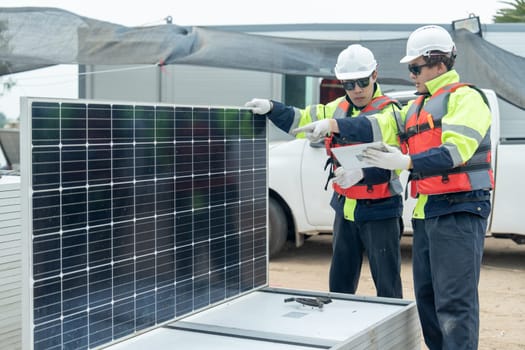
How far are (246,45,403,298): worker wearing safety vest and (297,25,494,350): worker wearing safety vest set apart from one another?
0.39 metres

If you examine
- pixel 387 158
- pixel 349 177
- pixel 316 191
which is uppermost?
pixel 387 158

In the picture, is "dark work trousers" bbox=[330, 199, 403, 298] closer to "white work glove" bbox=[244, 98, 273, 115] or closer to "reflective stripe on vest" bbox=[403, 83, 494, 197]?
"reflective stripe on vest" bbox=[403, 83, 494, 197]

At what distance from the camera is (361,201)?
4.84 metres

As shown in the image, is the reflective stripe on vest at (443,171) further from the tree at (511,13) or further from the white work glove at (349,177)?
the tree at (511,13)

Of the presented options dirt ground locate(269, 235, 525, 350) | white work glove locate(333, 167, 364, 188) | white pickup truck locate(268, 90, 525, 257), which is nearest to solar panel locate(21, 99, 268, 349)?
white work glove locate(333, 167, 364, 188)

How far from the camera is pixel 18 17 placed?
7973 mm

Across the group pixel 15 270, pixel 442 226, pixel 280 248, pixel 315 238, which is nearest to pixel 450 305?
pixel 442 226

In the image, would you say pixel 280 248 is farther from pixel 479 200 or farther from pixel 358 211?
pixel 479 200

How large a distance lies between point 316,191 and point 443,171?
4792 mm

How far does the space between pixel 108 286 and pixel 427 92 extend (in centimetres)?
206

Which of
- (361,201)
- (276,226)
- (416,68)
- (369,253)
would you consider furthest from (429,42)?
(276,226)

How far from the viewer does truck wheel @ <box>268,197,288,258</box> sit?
9.15 m

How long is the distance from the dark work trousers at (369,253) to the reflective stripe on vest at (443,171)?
55 cm

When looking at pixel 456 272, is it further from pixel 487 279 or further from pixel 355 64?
pixel 487 279
